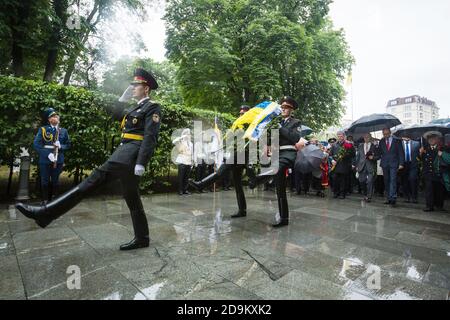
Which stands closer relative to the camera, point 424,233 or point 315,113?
point 424,233

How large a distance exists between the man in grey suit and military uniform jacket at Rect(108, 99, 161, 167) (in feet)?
25.4

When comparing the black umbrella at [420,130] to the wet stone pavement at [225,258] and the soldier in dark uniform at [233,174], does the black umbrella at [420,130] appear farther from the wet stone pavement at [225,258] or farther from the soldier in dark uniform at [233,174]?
the soldier in dark uniform at [233,174]

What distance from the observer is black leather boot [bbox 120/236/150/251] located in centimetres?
366

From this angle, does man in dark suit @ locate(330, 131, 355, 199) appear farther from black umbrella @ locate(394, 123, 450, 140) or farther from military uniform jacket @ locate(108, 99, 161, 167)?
military uniform jacket @ locate(108, 99, 161, 167)

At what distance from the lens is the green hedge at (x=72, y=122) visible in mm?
6671

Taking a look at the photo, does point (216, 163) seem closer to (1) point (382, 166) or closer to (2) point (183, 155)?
(2) point (183, 155)

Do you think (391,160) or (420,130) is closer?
(391,160)

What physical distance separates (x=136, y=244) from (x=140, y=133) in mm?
1466

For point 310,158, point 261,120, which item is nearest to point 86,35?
point 310,158

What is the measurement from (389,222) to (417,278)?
3163mm

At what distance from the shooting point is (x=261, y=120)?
5.18m

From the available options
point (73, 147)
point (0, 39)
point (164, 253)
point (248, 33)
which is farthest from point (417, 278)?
point (248, 33)

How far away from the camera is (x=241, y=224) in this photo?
526cm
